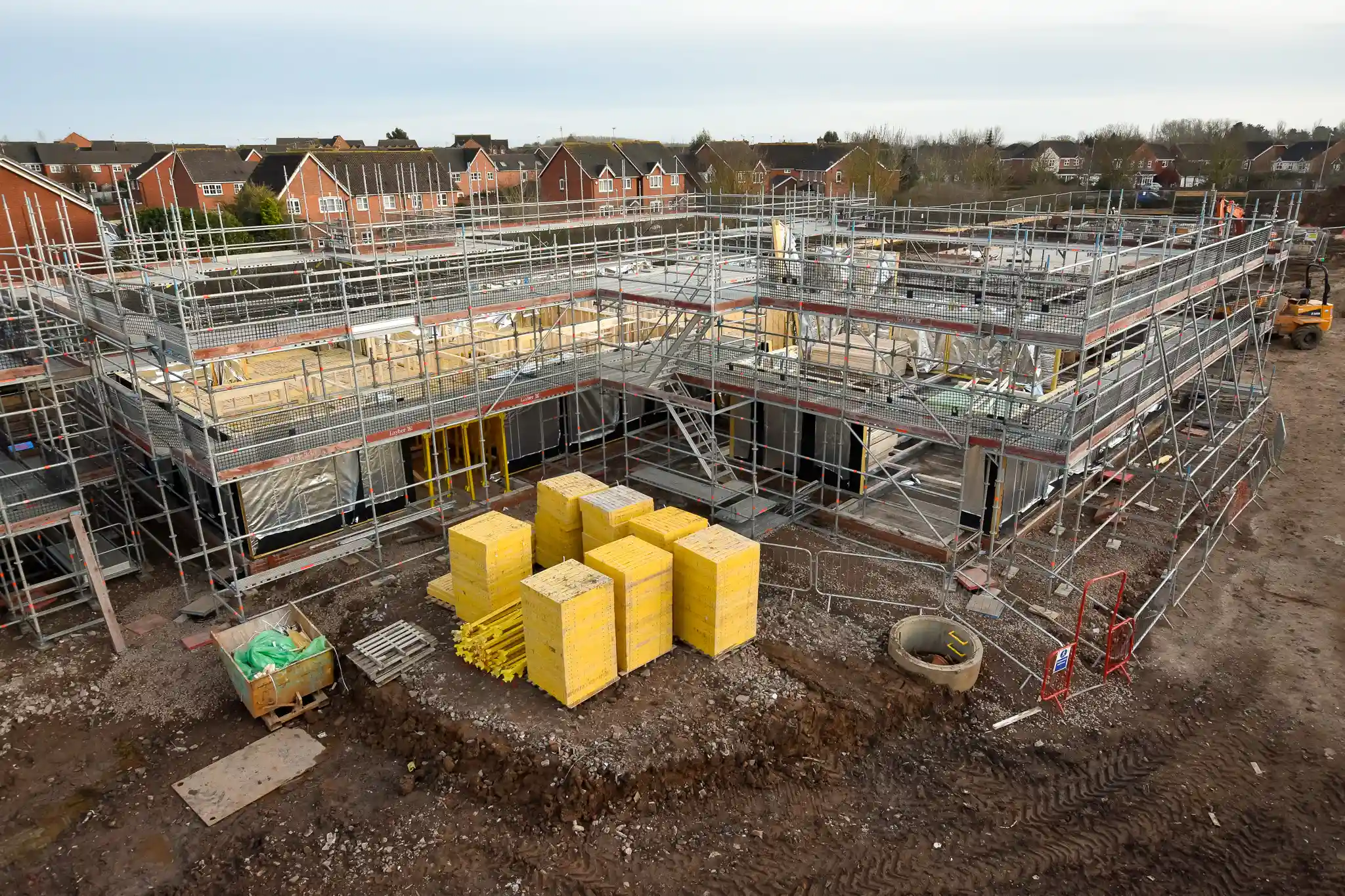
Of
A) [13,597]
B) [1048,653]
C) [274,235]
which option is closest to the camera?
[1048,653]

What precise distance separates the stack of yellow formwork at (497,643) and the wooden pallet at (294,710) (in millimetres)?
1832

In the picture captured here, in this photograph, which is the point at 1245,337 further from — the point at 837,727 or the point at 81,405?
the point at 81,405

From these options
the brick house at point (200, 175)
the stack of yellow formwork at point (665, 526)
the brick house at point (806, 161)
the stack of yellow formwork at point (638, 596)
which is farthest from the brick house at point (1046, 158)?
the stack of yellow formwork at point (638, 596)

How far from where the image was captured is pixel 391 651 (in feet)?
38.3

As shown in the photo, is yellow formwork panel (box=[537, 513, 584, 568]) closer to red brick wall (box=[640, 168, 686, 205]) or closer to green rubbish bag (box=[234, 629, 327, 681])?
green rubbish bag (box=[234, 629, 327, 681])

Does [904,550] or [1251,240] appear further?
[1251,240]

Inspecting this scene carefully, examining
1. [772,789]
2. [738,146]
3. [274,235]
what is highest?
[738,146]

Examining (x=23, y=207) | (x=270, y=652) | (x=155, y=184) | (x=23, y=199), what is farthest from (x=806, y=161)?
(x=270, y=652)

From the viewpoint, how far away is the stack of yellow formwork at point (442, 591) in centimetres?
1302

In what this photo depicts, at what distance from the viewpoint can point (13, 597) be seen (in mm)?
12898

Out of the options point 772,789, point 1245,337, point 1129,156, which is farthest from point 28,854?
point 1129,156

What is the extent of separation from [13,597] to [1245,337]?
2428 centimetres

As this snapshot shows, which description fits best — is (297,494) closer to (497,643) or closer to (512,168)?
(497,643)

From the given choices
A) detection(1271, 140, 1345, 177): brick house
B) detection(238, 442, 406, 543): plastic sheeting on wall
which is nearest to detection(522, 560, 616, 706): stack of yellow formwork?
detection(238, 442, 406, 543): plastic sheeting on wall
